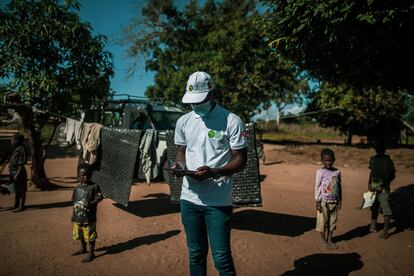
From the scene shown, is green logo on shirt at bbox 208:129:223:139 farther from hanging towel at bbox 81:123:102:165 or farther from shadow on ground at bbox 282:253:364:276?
hanging towel at bbox 81:123:102:165

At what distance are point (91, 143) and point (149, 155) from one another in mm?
1258

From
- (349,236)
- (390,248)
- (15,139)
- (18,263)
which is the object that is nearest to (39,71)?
(15,139)

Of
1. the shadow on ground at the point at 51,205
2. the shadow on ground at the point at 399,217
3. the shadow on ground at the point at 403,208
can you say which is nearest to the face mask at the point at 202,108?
the shadow on ground at the point at 399,217

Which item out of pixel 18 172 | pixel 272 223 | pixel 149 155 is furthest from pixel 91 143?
pixel 272 223

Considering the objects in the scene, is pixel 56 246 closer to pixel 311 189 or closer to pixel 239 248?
pixel 239 248

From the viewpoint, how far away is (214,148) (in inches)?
104

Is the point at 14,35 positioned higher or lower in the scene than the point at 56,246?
higher

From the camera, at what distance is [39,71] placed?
777cm

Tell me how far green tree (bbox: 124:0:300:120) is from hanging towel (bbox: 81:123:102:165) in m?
13.2

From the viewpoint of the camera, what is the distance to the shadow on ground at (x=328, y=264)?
13.2 ft

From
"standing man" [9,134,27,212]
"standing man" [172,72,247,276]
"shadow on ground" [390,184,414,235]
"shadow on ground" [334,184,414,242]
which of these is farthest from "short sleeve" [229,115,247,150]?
"standing man" [9,134,27,212]

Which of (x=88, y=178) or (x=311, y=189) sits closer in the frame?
(x=88, y=178)

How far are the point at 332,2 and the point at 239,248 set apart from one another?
364cm

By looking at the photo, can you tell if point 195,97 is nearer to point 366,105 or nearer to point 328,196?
point 328,196
